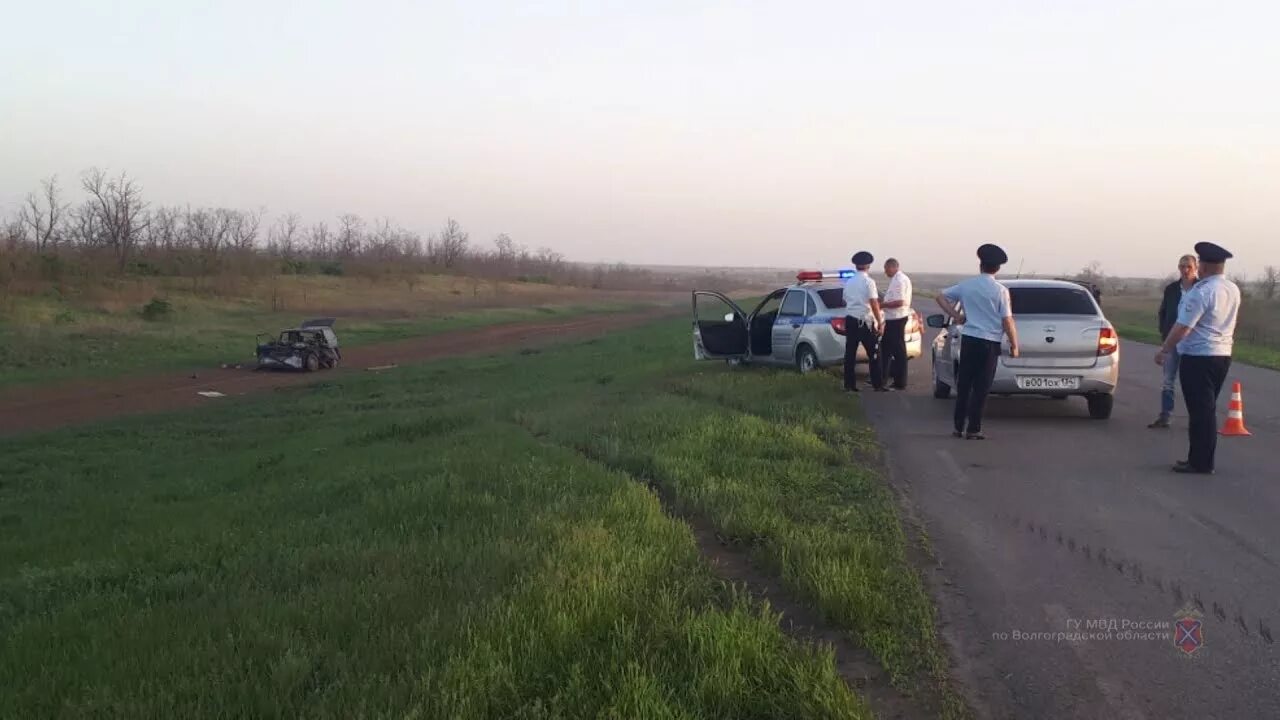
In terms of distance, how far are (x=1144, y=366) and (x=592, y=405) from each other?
11.6 m

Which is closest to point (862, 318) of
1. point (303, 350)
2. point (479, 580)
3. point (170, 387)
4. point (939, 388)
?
point (939, 388)

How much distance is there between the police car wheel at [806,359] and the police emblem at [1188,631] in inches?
393

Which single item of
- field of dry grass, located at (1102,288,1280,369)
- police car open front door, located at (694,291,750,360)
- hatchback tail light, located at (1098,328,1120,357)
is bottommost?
field of dry grass, located at (1102,288,1280,369)

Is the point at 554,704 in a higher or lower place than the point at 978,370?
lower

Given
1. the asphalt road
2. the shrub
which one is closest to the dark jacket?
the asphalt road

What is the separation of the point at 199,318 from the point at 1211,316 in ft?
129

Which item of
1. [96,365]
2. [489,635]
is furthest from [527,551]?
[96,365]

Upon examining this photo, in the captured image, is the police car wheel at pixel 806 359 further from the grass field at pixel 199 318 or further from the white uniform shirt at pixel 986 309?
the grass field at pixel 199 318

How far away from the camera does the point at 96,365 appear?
27375 mm

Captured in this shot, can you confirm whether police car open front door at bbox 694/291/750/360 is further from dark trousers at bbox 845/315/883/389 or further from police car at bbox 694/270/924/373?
dark trousers at bbox 845/315/883/389

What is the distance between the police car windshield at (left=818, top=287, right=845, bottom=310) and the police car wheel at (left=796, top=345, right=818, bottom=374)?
0.74 metres

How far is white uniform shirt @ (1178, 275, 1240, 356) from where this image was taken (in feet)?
26.3

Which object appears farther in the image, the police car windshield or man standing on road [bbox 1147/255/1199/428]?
the police car windshield

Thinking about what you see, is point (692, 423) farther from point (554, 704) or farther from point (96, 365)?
point (96, 365)
